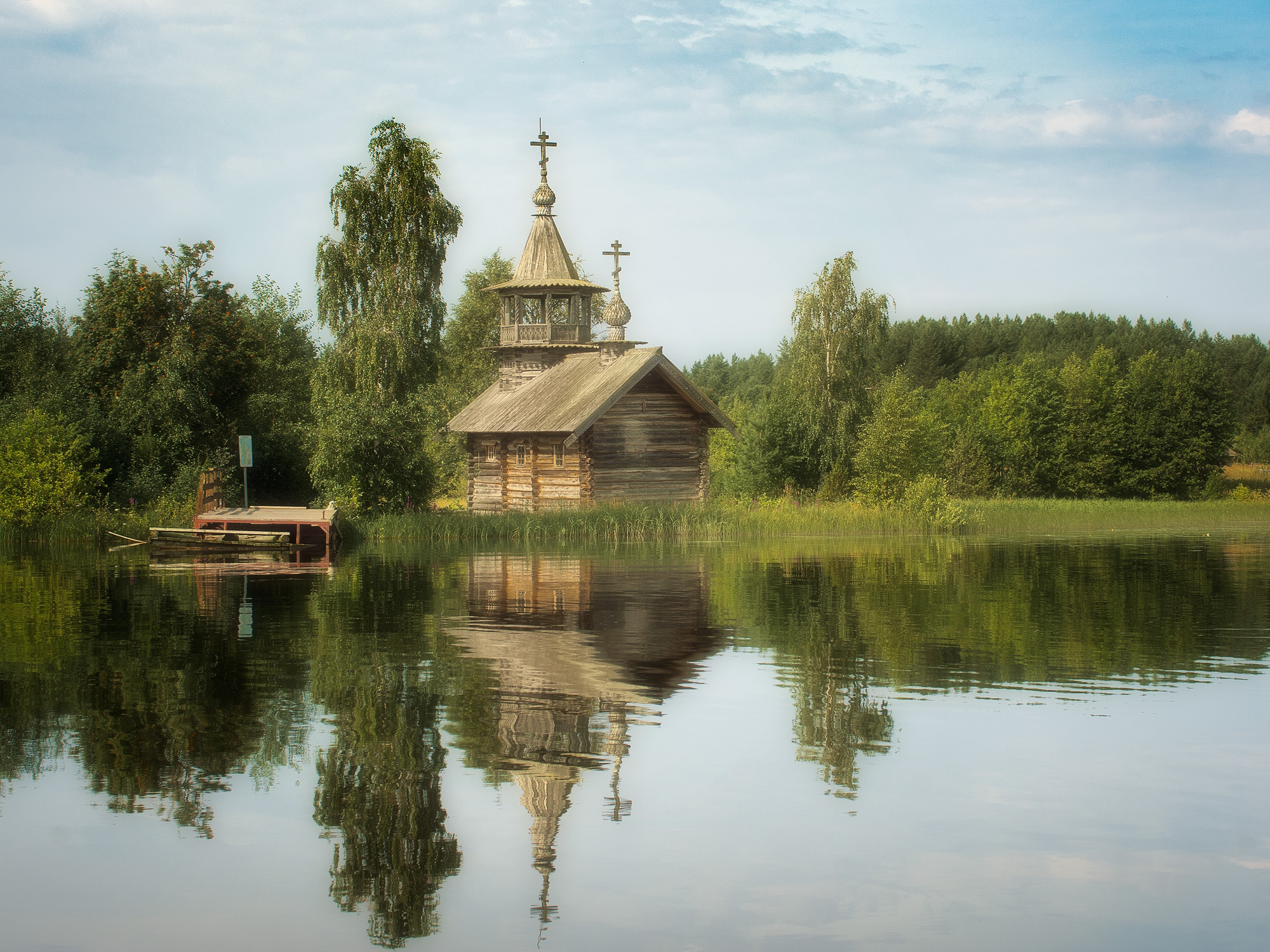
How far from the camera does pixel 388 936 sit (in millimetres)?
6246

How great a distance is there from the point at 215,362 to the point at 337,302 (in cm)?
509

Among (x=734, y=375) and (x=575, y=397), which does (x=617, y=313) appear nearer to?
(x=575, y=397)

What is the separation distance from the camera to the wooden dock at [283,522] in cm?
3241

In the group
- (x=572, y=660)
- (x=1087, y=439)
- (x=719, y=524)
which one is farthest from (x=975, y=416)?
(x=572, y=660)

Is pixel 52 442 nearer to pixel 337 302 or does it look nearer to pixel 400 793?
pixel 337 302

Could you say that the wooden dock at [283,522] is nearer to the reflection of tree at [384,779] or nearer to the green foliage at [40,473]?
the green foliage at [40,473]

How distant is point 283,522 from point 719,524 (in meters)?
11.6

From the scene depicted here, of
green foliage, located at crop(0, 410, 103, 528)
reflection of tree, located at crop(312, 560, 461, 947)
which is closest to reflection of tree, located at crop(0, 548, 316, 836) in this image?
reflection of tree, located at crop(312, 560, 461, 947)

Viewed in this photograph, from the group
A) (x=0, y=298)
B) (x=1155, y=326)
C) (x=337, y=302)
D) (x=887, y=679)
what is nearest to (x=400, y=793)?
(x=887, y=679)

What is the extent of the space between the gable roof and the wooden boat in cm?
949

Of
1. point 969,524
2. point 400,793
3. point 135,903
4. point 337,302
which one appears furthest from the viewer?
point 337,302

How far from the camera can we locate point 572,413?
3891cm

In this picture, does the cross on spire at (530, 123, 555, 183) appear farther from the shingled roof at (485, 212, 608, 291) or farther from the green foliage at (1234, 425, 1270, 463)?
the green foliage at (1234, 425, 1270, 463)

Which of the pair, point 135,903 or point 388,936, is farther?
point 135,903
